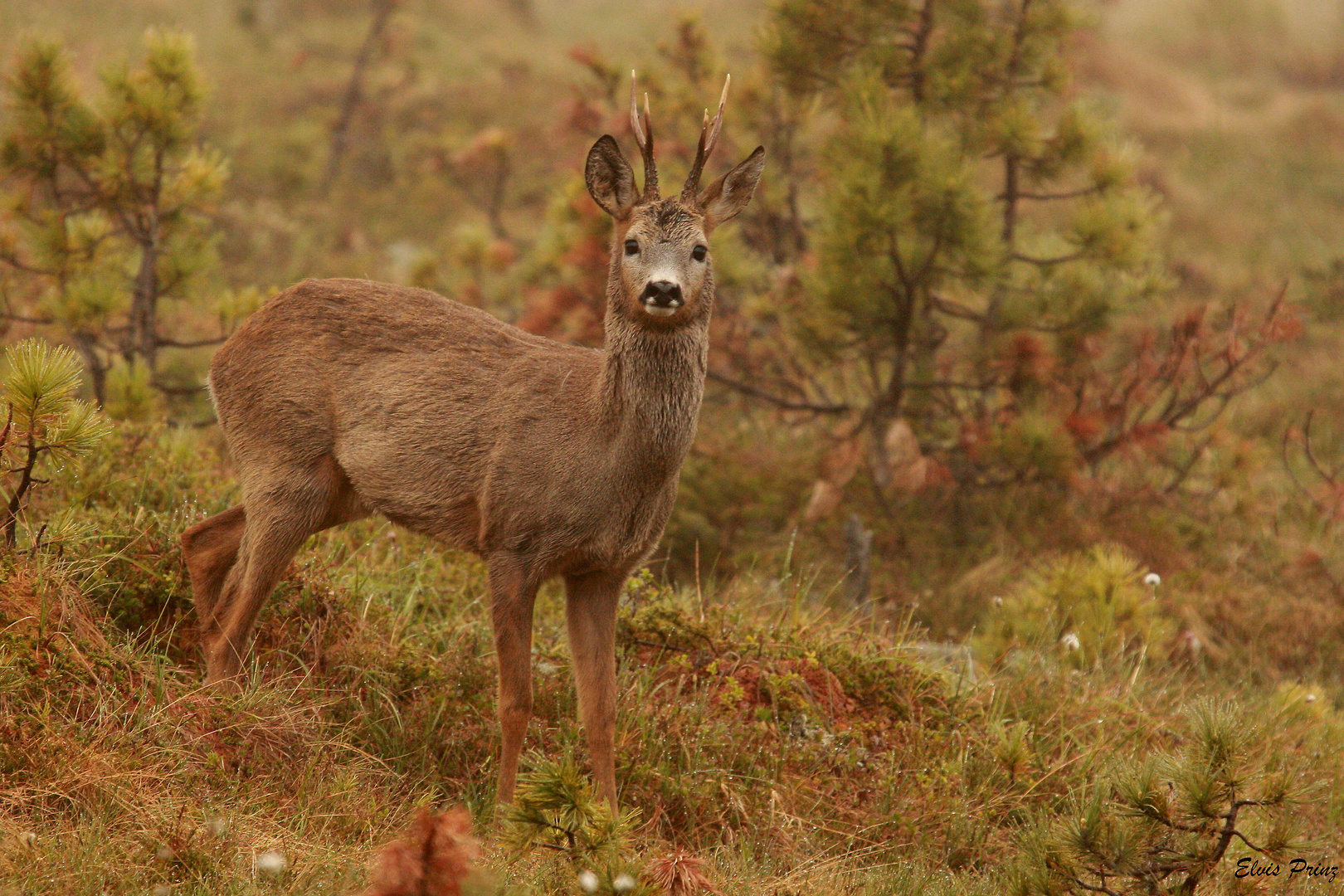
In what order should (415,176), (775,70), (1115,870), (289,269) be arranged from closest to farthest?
(1115,870) → (775,70) → (289,269) → (415,176)

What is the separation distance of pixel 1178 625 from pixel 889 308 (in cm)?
253

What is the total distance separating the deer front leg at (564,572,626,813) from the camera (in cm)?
470

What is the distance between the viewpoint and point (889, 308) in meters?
8.06

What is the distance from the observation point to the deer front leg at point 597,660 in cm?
470

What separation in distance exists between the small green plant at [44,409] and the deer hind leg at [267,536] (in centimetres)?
61

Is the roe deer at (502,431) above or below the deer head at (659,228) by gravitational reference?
below

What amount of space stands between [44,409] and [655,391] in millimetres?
1995

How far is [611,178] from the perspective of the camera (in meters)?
4.71

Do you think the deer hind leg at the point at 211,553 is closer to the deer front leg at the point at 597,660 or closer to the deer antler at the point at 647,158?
the deer front leg at the point at 597,660

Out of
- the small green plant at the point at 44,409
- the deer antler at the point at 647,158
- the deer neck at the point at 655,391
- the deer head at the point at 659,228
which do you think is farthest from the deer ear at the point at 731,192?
the small green plant at the point at 44,409

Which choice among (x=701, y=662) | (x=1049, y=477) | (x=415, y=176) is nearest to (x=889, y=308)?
(x=1049, y=477)

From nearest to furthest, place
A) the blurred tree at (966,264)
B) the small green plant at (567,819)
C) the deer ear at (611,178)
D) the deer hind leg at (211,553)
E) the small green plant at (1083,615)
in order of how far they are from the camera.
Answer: the small green plant at (567,819)
the deer ear at (611,178)
the deer hind leg at (211,553)
the small green plant at (1083,615)
the blurred tree at (966,264)

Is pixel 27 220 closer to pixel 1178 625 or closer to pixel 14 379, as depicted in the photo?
pixel 14 379

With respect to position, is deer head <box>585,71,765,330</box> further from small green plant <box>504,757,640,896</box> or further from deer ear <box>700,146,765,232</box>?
small green plant <box>504,757,640,896</box>
